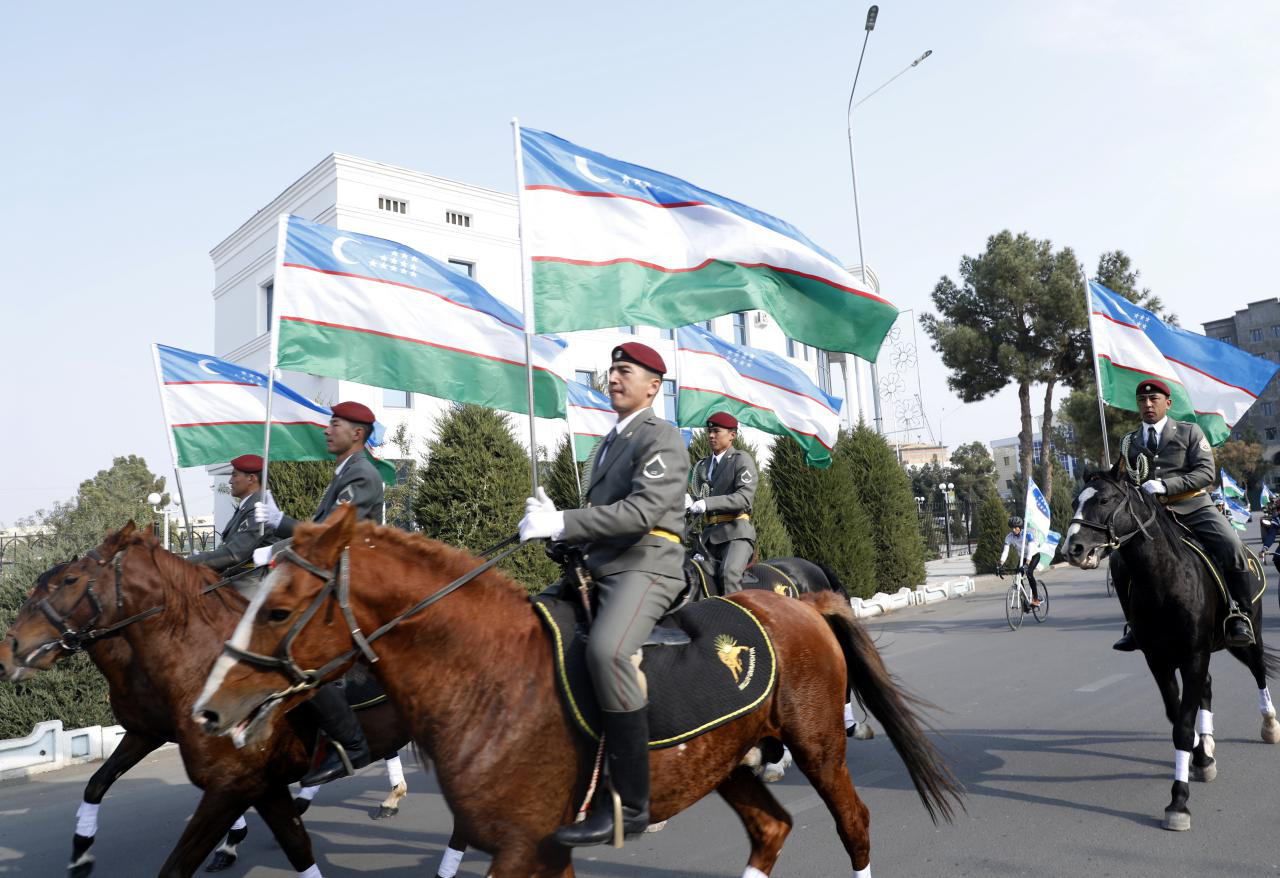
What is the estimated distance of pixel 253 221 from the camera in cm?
3105

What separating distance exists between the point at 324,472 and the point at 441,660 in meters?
13.3

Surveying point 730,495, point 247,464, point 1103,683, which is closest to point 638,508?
point 730,495

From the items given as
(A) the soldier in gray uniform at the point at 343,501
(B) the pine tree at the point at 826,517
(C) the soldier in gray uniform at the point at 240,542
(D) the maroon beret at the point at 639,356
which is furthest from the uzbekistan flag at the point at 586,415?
(D) the maroon beret at the point at 639,356

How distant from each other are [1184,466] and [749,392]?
6169mm

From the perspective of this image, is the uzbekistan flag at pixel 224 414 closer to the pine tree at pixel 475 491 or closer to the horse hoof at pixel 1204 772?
the pine tree at pixel 475 491

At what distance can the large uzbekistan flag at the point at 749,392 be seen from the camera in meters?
12.1

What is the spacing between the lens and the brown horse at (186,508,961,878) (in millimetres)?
3029

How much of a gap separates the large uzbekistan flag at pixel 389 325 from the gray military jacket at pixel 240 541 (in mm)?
1363

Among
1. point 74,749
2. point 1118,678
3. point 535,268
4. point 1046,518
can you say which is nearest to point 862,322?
point 535,268

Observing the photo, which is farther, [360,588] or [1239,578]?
[1239,578]

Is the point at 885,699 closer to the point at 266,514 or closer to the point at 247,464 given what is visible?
the point at 266,514

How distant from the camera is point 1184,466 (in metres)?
6.93

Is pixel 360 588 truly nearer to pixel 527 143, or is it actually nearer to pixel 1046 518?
pixel 527 143

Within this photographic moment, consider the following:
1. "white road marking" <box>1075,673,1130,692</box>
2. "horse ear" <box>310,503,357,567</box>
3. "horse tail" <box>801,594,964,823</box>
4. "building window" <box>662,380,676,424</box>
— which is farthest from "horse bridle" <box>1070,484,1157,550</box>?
"building window" <box>662,380,676,424</box>
